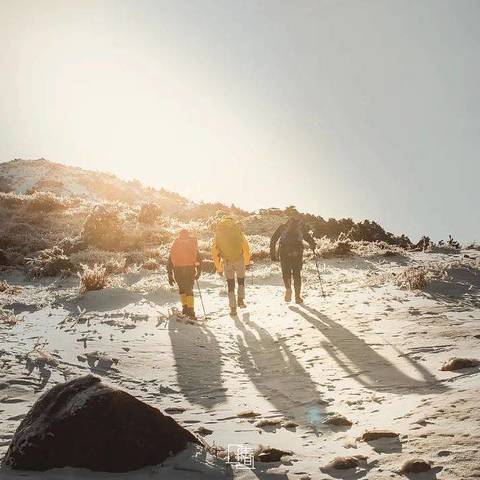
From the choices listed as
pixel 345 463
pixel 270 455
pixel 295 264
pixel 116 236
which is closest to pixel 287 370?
pixel 270 455

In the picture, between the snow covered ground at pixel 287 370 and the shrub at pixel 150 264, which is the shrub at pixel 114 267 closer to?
the shrub at pixel 150 264

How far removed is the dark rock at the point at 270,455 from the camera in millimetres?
3631

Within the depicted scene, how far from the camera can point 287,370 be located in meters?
6.65

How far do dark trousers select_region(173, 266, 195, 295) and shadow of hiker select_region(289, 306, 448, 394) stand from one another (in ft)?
11.5

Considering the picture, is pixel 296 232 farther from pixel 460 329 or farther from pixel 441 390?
pixel 441 390

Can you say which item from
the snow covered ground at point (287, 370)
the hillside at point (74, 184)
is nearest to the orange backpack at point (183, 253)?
the snow covered ground at point (287, 370)

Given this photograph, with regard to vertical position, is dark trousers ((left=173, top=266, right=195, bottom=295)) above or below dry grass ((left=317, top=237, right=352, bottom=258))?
below

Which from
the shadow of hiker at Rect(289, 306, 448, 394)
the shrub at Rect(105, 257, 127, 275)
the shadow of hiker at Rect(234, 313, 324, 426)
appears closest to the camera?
the shadow of hiker at Rect(234, 313, 324, 426)

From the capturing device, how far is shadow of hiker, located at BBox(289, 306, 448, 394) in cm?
518

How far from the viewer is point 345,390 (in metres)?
5.48

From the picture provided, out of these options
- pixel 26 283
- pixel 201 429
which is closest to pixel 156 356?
pixel 201 429

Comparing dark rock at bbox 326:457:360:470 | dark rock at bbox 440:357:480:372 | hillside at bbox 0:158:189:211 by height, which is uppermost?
hillside at bbox 0:158:189:211

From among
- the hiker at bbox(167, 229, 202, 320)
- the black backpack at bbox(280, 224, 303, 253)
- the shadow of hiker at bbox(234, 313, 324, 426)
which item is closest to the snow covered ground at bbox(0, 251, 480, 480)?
the shadow of hiker at bbox(234, 313, 324, 426)

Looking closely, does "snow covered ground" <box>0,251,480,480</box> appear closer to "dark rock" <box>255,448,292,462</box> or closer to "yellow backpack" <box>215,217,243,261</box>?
"dark rock" <box>255,448,292,462</box>
